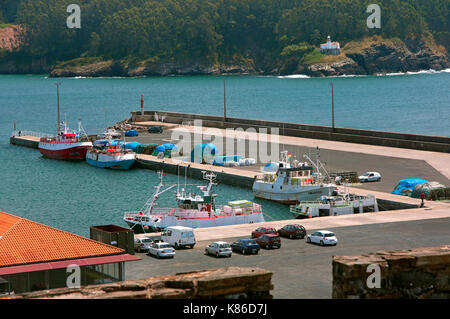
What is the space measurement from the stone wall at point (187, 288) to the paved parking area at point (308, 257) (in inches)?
519

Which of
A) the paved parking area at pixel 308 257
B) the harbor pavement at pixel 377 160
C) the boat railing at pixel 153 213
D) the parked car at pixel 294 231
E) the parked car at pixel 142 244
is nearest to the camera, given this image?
the paved parking area at pixel 308 257

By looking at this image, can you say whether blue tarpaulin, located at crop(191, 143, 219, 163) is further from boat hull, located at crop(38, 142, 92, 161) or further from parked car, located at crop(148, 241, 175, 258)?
parked car, located at crop(148, 241, 175, 258)

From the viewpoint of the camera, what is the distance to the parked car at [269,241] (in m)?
40.3

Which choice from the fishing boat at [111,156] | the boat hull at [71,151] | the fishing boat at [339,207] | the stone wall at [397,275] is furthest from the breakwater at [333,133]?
the stone wall at [397,275]

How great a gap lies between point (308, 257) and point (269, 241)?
126 inches

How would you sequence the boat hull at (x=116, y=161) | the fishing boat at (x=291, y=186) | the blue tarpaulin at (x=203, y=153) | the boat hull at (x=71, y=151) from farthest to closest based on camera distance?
the boat hull at (x=71, y=151), the boat hull at (x=116, y=161), the blue tarpaulin at (x=203, y=153), the fishing boat at (x=291, y=186)

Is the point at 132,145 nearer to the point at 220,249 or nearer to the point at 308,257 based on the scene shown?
the point at 220,249

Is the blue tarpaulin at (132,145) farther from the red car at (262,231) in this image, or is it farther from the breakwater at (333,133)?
the red car at (262,231)

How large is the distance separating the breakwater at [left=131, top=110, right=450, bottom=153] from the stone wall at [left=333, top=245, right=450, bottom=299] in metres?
64.4

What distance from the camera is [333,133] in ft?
305

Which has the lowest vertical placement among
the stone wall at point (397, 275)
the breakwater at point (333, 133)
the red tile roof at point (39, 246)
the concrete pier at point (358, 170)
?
the concrete pier at point (358, 170)

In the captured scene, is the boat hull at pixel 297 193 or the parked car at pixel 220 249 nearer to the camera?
the parked car at pixel 220 249

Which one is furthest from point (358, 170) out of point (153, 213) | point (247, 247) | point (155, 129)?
point (155, 129)
